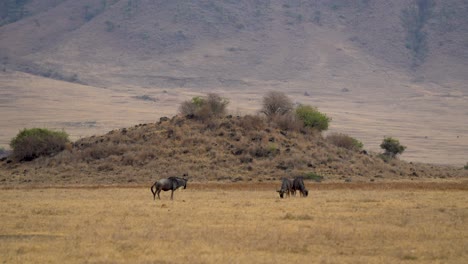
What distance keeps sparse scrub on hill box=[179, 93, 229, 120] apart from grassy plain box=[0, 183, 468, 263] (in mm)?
28719

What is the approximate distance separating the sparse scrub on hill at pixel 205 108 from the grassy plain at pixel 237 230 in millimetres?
28719

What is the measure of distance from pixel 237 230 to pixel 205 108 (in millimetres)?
40431

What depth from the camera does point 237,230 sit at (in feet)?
67.8

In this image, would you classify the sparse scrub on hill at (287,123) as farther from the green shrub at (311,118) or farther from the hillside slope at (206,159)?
the green shrub at (311,118)

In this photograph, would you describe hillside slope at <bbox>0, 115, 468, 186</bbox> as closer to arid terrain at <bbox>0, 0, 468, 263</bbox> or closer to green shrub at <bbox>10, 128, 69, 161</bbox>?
arid terrain at <bbox>0, 0, 468, 263</bbox>

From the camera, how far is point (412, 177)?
54188 mm

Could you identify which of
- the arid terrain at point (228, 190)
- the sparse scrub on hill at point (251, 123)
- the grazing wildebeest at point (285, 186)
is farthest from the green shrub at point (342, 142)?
the grazing wildebeest at point (285, 186)

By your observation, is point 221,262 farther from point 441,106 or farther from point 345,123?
point 441,106

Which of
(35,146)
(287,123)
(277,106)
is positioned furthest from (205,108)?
(35,146)

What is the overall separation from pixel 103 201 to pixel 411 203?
1202 cm

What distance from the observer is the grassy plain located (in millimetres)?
16891

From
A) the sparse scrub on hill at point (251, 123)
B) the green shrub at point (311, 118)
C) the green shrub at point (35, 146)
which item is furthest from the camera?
the green shrub at point (311, 118)

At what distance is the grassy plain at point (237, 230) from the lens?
1689cm

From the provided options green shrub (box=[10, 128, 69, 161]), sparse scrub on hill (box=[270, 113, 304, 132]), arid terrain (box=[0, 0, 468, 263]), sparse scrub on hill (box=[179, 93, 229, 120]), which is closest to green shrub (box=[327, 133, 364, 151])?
arid terrain (box=[0, 0, 468, 263])
